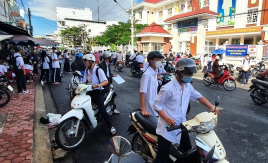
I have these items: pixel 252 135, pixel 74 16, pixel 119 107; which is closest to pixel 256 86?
pixel 252 135

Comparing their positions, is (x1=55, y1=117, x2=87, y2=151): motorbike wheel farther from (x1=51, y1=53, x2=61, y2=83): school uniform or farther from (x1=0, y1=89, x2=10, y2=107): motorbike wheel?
(x1=51, y1=53, x2=61, y2=83): school uniform

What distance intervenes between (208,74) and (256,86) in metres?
3.35

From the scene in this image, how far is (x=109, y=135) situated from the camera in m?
4.02

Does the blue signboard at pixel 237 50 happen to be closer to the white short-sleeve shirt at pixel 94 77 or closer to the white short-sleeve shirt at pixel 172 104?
the white short-sleeve shirt at pixel 94 77

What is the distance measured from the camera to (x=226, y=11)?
84.6 ft

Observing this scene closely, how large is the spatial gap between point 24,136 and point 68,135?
3.56 ft

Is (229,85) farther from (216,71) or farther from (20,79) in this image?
(20,79)

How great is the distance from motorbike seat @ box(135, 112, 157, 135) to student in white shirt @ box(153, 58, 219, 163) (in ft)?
0.80

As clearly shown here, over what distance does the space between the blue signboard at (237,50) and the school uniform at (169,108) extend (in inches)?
609

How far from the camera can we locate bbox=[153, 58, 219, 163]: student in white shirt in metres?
2.06

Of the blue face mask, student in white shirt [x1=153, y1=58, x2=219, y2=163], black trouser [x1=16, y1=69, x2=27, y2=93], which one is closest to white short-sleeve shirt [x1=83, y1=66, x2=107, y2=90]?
student in white shirt [x1=153, y1=58, x2=219, y2=163]

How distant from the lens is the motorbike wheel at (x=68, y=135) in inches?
128

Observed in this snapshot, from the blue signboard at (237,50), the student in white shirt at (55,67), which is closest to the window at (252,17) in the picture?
the blue signboard at (237,50)

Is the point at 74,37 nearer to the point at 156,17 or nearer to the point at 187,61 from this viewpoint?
the point at 156,17
